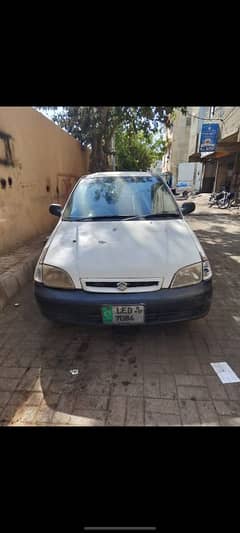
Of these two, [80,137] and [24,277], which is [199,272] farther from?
[80,137]

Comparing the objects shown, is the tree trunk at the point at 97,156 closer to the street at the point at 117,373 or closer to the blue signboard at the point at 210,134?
the blue signboard at the point at 210,134

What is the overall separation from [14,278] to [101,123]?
849cm

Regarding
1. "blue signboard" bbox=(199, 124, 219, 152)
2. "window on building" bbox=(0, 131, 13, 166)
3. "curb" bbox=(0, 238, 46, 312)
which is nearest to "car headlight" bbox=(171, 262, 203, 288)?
"curb" bbox=(0, 238, 46, 312)

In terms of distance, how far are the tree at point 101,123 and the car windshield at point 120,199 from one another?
650 cm

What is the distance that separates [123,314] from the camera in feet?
7.15

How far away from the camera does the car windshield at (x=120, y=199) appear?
3.05 meters

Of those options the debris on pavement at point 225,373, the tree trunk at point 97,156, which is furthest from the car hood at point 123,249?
the tree trunk at point 97,156

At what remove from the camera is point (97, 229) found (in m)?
2.73

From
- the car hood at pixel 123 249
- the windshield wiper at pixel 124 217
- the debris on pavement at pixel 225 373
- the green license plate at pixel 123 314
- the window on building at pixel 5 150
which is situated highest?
the window on building at pixel 5 150

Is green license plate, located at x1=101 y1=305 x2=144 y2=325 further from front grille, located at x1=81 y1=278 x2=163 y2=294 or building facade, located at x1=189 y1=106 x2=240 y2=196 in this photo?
building facade, located at x1=189 y1=106 x2=240 y2=196

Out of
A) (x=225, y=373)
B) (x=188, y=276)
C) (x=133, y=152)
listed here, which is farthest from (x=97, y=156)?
(x=133, y=152)

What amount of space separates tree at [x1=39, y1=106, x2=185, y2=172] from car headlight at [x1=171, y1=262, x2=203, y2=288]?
8.07m

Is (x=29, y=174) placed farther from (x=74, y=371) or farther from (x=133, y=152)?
(x=133, y=152)
